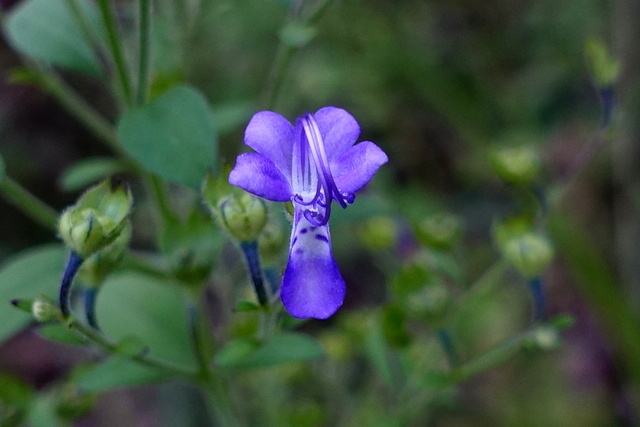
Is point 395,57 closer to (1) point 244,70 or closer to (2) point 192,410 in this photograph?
(1) point 244,70

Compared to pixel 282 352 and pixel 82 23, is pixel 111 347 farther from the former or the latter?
pixel 82 23

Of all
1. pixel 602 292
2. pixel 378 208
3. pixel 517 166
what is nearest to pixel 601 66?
pixel 517 166

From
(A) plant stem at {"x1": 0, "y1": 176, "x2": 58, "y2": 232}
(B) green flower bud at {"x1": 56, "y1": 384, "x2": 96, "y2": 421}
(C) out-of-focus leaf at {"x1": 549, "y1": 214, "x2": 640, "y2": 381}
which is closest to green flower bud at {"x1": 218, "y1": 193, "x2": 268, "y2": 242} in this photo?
(A) plant stem at {"x1": 0, "y1": 176, "x2": 58, "y2": 232}

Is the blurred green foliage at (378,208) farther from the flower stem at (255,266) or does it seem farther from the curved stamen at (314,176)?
the curved stamen at (314,176)

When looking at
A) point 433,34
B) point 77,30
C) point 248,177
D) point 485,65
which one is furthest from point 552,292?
point 248,177

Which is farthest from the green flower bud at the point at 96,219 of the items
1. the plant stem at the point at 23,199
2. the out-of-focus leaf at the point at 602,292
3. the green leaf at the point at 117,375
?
the out-of-focus leaf at the point at 602,292
